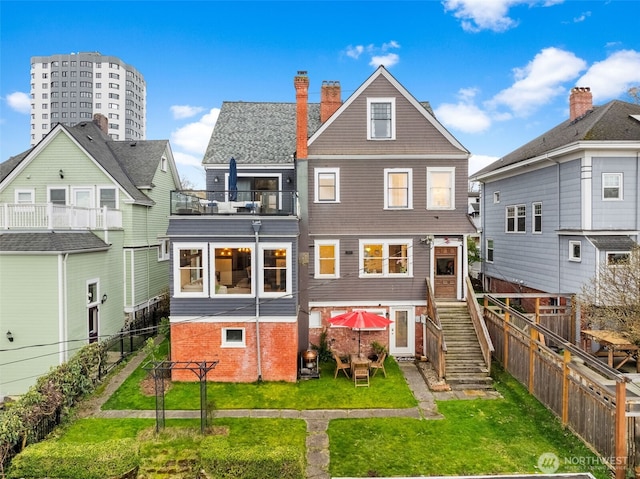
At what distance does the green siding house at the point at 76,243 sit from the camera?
14.3m

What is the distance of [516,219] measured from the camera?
72.2 feet

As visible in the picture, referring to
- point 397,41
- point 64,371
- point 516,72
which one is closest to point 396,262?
point 64,371

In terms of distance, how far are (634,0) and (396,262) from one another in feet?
62.2

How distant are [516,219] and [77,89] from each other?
105 meters

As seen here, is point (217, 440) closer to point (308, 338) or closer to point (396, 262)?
point (308, 338)

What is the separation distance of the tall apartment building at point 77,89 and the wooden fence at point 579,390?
99877 millimetres

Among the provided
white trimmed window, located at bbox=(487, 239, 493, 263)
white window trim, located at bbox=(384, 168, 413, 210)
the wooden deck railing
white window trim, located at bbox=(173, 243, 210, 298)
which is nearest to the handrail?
the wooden deck railing

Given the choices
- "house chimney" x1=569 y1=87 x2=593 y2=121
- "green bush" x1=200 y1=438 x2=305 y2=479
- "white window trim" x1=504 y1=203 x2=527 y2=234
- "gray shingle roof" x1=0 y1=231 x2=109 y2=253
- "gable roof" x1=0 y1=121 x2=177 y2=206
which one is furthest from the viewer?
"white window trim" x1=504 y1=203 x2=527 y2=234

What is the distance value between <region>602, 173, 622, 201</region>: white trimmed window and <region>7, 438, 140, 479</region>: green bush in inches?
770

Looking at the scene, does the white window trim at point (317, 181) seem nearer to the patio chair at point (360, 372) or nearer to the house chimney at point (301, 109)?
the house chimney at point (301, 109)

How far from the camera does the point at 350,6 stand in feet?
80.3

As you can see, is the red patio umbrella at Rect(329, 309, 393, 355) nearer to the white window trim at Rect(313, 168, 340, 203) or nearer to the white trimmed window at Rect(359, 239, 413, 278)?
the white trimmed window at Rect(359, 239, 413, 278)

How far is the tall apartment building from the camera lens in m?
91.4

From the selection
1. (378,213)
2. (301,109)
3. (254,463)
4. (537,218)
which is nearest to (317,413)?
(254,463)
